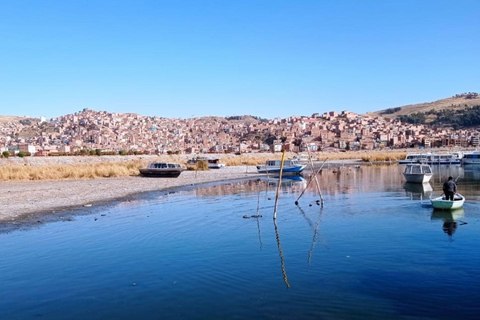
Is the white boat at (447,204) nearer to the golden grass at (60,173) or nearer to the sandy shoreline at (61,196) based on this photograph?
the sandy shoreline at (61,196)

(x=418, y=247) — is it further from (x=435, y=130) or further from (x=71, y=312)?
(x=435, y=130)

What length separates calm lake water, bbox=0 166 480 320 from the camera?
9672 millimetres

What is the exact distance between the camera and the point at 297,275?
11922 mm

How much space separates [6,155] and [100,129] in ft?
366

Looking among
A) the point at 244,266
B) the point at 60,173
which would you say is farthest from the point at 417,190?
the point at 60,173

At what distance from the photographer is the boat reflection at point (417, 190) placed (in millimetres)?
30328

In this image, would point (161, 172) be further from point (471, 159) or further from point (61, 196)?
point (471, 159)

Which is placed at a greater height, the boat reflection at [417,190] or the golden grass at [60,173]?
the golden grass at [60,173]

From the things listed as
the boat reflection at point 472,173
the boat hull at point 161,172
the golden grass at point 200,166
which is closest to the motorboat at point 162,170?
the boat hull at point 161,172

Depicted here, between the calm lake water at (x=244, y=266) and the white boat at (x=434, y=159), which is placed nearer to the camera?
the calm lake water at (x=244, y=266)

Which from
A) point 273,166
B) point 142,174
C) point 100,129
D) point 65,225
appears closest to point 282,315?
point 65,225

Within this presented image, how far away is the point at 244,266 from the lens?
12922mm

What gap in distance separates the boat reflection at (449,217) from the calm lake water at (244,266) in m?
0.13

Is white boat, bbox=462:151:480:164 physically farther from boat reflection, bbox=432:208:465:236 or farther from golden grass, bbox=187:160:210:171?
boat reflection, bbox=432:208:465:236
